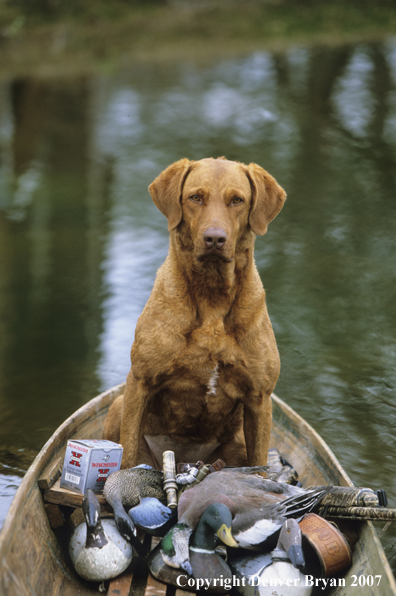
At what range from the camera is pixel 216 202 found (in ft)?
10.1

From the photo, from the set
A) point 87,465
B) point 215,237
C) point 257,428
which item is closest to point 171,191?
point 215,237

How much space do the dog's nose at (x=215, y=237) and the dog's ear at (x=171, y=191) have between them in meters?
0.29

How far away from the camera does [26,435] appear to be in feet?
16.6

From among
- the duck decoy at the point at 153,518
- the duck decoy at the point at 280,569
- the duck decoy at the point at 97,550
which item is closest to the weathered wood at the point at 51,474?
the duck decoy at the point at 97,550

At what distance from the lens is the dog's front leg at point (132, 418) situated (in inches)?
128

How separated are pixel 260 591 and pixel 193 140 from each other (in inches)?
459

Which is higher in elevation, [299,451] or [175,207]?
[175,207]

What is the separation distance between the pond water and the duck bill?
1884 mm

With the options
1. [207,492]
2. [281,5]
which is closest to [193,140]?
[281,5]

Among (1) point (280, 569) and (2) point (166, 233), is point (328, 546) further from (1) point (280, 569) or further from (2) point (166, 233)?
(2) point (166, 233)

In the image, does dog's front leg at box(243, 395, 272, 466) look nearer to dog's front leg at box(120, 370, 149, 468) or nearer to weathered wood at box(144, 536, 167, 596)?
dog's front leg at box(120, 370, 149, 468)

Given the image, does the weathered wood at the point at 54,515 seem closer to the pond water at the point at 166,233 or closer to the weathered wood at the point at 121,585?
the weathered wood at the point at 121,585

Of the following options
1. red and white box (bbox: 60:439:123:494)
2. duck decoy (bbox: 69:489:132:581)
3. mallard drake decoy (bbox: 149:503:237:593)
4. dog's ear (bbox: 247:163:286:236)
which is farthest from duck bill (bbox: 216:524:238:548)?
dog's ear (bbox: 247:163:286:236)

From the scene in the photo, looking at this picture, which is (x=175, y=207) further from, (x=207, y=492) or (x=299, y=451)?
(x=299, y=451)
